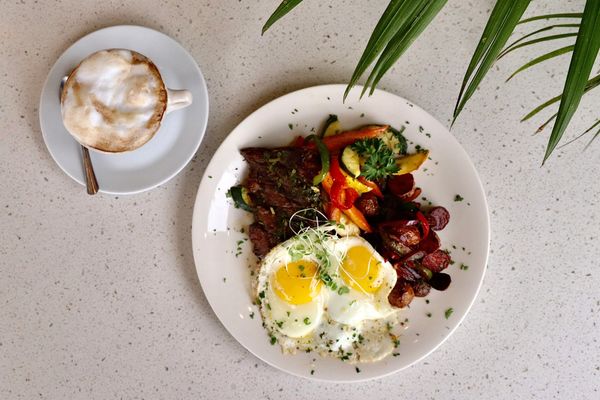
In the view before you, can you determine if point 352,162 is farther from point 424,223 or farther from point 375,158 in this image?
point 424,223

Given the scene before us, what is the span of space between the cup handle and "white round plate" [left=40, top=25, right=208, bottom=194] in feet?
0.48

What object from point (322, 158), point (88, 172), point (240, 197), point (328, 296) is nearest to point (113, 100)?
point (88, 172)

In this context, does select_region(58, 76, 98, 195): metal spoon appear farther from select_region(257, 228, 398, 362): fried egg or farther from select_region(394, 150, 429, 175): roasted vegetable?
A: select_region(394, 150, 429, 175): roasted vegetable

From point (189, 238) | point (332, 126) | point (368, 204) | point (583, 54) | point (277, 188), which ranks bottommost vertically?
point (189, 238)

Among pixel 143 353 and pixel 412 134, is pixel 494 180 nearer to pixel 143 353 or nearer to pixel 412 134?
pixel 412 134

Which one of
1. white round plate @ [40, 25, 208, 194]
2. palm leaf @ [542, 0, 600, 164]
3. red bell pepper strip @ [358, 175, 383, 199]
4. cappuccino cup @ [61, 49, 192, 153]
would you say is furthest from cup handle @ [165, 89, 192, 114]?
palm leaf @ [542, 0, 600, 164]

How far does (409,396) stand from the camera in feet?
7.42

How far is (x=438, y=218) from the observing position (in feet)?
6.81

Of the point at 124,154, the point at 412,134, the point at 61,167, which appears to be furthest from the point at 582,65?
the point at 61,167

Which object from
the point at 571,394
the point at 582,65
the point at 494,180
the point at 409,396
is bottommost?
the point at 409,396

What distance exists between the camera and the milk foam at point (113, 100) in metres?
1.75

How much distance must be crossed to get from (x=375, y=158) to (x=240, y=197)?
0.52 meters

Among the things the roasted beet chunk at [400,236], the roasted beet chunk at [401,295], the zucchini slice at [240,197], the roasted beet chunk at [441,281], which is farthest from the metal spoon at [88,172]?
the roasted beet chunk at [441,281]

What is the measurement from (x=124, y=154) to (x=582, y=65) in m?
1.48
